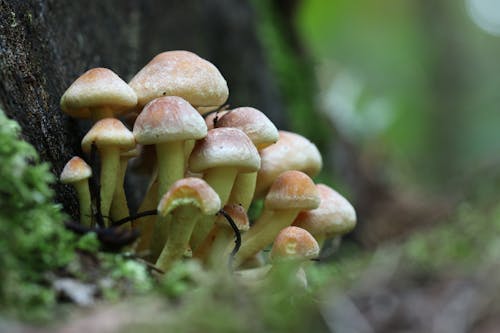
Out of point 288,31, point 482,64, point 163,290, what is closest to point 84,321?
point 163,290

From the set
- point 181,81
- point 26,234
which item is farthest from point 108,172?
point 26,234

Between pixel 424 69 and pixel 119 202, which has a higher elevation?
pixel 119 202

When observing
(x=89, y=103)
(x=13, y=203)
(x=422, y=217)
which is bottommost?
(x=422, y=217)

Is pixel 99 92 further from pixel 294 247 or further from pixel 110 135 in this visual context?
pixel 294 247

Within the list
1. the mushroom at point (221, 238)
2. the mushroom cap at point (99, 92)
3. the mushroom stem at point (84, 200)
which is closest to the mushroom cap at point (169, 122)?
the mushroom cap at point (99, 92)

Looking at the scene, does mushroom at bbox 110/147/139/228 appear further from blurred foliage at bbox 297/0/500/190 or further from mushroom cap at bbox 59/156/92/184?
blurred foliage at bbox 297/0/500/190

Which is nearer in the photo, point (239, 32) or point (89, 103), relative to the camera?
point (89, 103)

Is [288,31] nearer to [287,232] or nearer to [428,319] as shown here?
[428,319]
